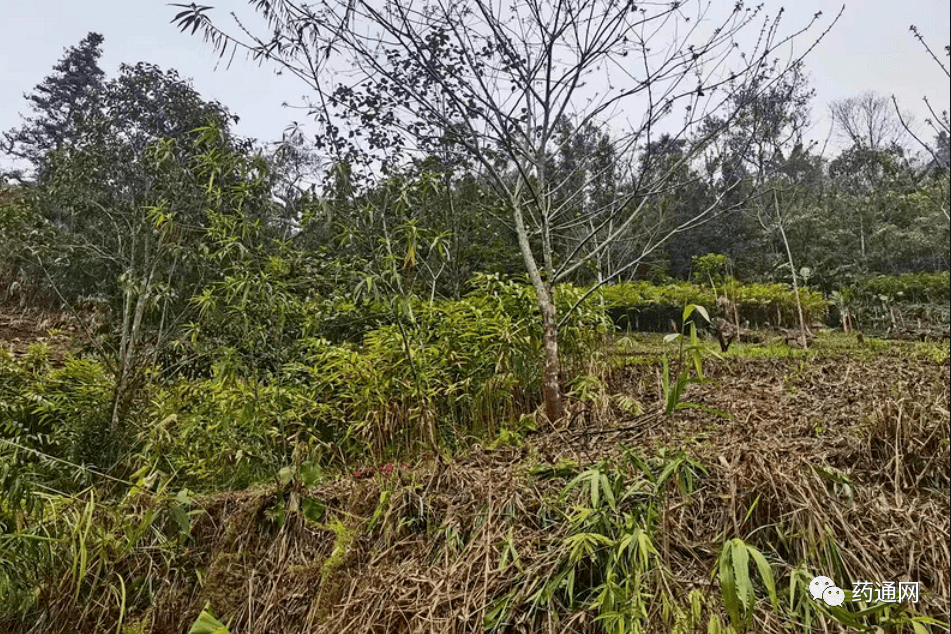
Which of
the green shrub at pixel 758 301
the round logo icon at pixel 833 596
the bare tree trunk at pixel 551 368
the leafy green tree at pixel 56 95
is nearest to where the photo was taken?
the round logo icon at pixel 833 596

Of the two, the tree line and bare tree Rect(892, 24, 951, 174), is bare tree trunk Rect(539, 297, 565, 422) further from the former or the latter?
bare tree Rect(892, 24, 951, 174)

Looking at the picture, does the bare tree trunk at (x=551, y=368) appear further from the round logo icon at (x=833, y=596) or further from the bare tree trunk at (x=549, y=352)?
the round logo icon at (x=833, y=596)

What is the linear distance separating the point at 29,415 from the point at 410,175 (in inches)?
96.6

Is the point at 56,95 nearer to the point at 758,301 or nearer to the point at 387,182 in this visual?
the point at 387,182

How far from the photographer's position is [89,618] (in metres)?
1.63

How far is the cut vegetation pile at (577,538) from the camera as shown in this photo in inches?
47.2

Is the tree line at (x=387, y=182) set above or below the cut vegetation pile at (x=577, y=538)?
above

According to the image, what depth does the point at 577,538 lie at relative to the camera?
4.14 feet

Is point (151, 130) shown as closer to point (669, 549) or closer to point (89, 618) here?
point (89, 618)

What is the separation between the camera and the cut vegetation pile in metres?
1.20

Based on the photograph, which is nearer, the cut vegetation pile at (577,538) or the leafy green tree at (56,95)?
the cut vegetation pile at (577,538)

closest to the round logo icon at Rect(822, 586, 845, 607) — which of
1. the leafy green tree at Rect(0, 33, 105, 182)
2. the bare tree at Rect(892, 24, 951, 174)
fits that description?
the bare tree at Rect(892, 24, 951, 174)

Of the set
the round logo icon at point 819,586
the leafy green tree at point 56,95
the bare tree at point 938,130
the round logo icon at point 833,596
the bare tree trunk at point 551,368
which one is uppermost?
the leafy green tree at point 56,95

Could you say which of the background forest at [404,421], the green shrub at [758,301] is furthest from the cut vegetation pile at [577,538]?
the green shrub at [758,301]
